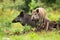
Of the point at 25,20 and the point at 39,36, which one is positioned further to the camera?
the point at 25,20

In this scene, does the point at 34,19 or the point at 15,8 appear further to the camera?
the point at 15,8

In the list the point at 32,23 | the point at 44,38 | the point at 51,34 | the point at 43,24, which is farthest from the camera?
the point at 32,23

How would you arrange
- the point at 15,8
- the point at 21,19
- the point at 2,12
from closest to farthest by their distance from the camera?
the point at 21,19 < the point at 2,12 < the point at 15,8

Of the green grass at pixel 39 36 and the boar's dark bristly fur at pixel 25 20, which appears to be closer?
the green grass at pixel 39 36

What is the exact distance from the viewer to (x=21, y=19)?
1386cm

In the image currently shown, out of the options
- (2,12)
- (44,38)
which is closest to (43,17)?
(44,38)

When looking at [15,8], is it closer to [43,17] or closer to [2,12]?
[2,12]

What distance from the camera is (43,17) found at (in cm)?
1262

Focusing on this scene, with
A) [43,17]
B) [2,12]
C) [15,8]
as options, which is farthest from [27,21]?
[15,8]

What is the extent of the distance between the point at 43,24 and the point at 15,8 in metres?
8.58

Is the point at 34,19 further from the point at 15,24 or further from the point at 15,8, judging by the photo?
the point at 15,8

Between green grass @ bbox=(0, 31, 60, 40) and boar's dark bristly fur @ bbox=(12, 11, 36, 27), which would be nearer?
green grass @ bbox=(0, 31, 60, 40)

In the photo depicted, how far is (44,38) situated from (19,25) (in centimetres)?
318

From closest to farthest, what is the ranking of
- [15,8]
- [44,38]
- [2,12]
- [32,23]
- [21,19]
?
[44,38] < [32,23] < [21,19] < [2,12] < [15,8]
